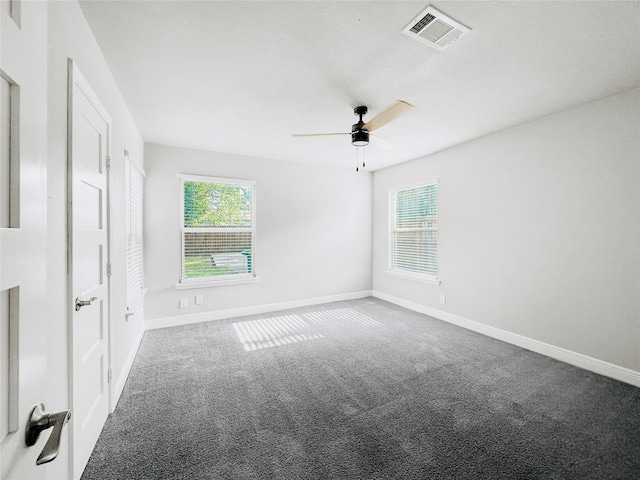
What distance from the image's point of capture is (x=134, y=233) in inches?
131

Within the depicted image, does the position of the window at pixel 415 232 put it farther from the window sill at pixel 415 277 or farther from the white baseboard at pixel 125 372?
the white baseboard at pixel 125 372

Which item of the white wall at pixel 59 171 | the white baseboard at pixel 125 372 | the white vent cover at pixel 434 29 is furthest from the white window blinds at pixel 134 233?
the white vent cover at pixel 434 29

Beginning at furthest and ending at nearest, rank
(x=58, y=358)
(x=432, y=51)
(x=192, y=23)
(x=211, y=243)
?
(x=211, y=243) → (x=432, y=51) → (x=192, y=23) → (x=58, y=358)

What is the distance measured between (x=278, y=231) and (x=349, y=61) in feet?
10.2

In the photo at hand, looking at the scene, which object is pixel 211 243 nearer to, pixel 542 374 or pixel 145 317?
pixel 145 317

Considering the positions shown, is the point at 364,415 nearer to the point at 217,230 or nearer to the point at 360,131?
the point at 360,131

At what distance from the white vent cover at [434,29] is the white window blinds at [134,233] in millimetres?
2665

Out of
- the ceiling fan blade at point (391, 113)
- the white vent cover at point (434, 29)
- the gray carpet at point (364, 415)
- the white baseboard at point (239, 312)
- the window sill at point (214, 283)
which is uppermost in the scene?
the white vent cover at point (434, 29)

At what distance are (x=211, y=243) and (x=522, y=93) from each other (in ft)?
13.5

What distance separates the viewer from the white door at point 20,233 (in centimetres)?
51

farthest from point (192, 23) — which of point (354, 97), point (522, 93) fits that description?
point (522, 93)

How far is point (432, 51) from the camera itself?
2.08m

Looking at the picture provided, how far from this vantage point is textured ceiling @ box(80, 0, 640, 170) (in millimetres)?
1731

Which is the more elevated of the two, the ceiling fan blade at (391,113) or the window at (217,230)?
the ceiling fan blade at (391,113)
